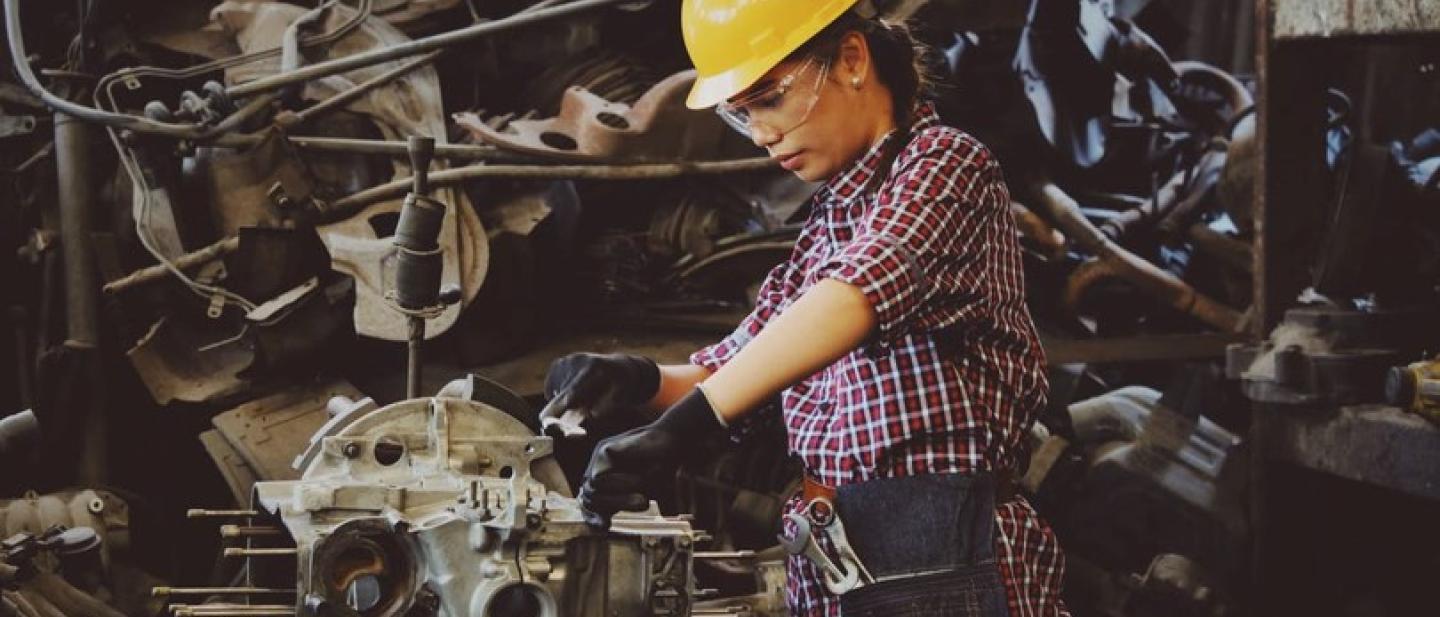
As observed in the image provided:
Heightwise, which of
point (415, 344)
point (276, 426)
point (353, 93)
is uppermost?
point (353, 93)

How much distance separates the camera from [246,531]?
6.80 feet

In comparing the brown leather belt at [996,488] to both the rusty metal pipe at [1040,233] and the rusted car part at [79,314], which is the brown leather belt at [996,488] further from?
the rusty metal pipe at [1040,233]

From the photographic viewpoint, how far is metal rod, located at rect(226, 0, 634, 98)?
3.75m

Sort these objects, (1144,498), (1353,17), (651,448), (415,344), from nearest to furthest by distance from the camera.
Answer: (651,448)
(415,344)
(1353,17)
(1144,498)

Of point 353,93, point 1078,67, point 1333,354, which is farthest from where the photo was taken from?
point 1078,67

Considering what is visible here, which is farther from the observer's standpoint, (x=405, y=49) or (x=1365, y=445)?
(x=405, y=49)

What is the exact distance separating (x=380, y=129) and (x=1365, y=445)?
99.4 inches

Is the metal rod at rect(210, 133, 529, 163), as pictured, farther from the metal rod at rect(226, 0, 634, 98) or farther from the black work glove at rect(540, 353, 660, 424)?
the black work glove at rect(540, 353, 660, 424)

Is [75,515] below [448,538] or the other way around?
below

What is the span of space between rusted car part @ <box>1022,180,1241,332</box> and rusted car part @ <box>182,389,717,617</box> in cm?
267

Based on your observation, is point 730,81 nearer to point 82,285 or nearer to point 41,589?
point 41,589

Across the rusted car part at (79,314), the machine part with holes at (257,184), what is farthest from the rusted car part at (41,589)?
the machine part with holes at (257,184)

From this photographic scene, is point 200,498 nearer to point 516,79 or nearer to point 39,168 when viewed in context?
point 39,168

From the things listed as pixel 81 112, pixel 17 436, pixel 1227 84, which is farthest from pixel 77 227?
pixel 1227 84
